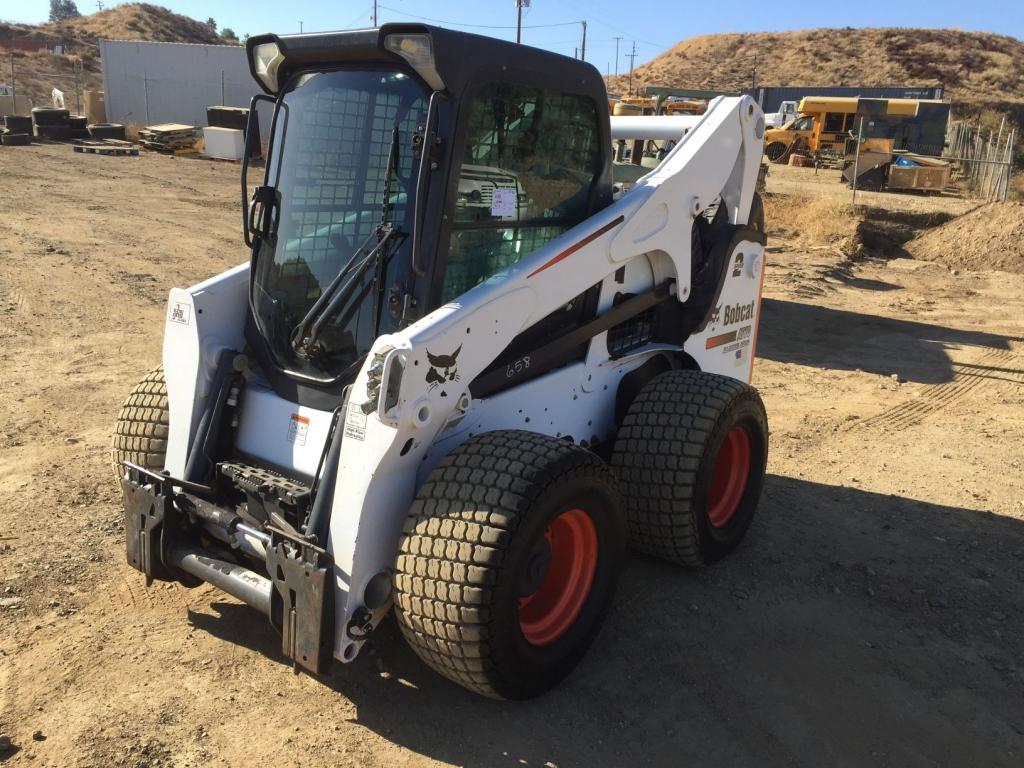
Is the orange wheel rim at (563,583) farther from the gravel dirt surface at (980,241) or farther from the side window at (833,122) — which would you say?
the side window at (833,122)

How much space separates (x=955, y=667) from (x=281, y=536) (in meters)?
2.88

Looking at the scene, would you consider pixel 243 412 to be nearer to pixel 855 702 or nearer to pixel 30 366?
pixel 855 702

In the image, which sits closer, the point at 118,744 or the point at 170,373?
the point at 118,744

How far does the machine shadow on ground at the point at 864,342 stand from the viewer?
28.3 ft

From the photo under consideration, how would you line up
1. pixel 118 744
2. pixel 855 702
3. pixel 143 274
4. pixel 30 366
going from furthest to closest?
1. pixel 143 274
2. pixel 30 366
3. pixel 855 702
4. pixel 118 744

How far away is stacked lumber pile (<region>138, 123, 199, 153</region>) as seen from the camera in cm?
2514

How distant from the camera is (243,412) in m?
3.71

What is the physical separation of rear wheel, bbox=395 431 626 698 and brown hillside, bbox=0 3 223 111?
44.0m

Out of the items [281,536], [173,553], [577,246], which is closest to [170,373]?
[173,553]

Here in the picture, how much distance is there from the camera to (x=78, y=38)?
63.2 m

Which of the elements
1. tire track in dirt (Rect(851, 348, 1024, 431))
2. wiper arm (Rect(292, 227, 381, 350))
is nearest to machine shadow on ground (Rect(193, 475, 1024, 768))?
wiper arm (Rect(292, 227, 381, 350))

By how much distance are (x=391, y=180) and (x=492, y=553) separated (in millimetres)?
1487

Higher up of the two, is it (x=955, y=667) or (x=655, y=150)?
(x=655, y=150)

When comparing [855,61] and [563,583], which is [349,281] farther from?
[855,61]
